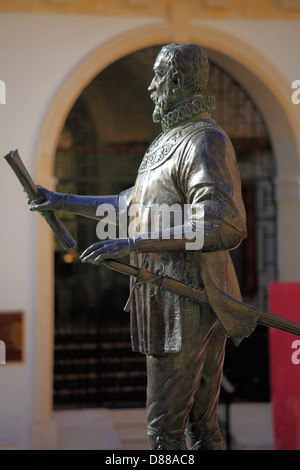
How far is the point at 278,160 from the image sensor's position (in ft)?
27.9

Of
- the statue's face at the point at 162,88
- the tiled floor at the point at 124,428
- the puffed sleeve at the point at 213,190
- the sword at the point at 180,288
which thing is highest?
the statue's face at the point at 162,88

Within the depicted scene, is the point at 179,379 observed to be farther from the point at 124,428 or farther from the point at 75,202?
the point at 124,428

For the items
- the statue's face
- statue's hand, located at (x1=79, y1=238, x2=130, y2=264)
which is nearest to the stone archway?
the statue's face

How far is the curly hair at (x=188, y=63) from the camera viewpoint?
3.17 meters

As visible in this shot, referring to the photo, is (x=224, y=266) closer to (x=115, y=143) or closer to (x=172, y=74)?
(x=172, y=74)

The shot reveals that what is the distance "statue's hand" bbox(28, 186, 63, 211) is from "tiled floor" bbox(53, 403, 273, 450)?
4433 millimetres

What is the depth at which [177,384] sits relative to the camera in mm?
3066

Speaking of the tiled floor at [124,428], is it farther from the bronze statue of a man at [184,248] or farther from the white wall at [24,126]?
the bronze statue of a man at [184,248]

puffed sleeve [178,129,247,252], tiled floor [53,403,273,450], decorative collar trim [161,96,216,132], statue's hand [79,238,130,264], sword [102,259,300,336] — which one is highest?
decorative collar trim [161,96,216,132]

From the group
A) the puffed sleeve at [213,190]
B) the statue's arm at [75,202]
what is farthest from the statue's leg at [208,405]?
the statue's arm at [75,202]

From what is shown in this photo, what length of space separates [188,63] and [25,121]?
477 cm

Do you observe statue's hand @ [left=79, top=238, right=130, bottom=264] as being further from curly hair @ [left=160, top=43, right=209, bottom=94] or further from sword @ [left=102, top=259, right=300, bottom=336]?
curly hair @ [left=160, top=43, right=209, bottom=94]

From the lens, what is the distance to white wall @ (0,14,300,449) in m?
7.65
